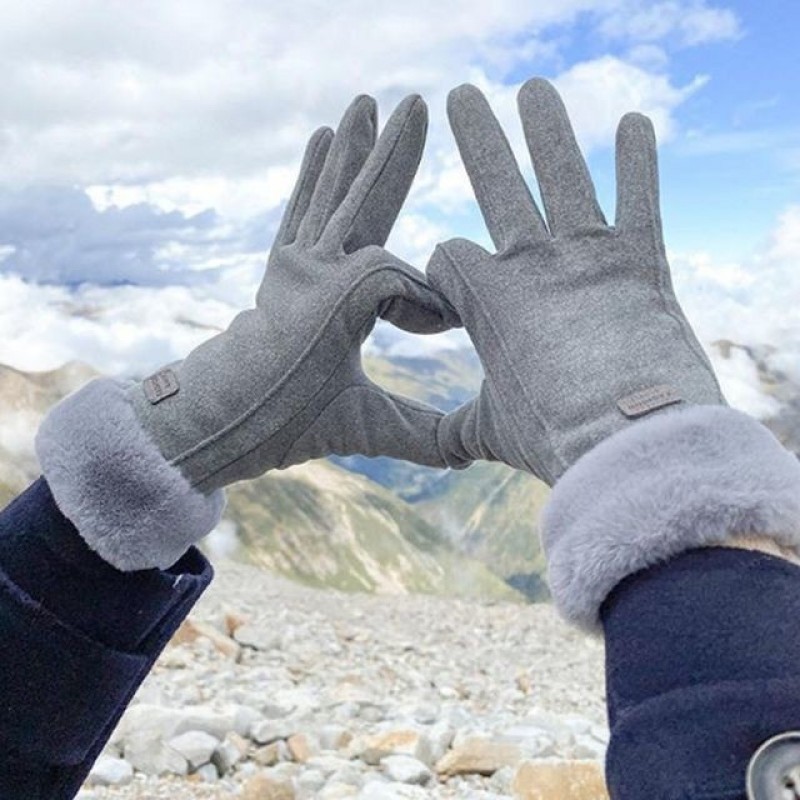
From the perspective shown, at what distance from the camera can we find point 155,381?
1302 millimetres

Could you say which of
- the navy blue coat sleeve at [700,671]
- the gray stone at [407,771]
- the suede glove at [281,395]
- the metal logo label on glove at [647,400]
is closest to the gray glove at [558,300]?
the metal logo label on glove at [647,400]

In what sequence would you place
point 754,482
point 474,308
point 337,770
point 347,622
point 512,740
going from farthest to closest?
point 347,622, point 512,740, point 337,770, point 474,308, point 754,482

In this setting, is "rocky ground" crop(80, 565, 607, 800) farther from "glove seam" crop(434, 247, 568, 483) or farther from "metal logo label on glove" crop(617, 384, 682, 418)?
"metal logo label on glove" crop(617, 384, 682, 418)

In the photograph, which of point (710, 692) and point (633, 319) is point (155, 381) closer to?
point (633, 319)

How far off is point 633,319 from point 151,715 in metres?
2.45

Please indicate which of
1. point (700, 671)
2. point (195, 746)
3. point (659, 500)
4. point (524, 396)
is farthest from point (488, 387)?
point (195, 746)

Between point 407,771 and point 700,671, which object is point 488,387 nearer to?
point 700,671

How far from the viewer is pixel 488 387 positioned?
131 cm

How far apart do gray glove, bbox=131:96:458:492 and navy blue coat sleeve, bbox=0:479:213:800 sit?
17cm

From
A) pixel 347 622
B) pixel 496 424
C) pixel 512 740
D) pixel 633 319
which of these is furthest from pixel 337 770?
pixel 347 622

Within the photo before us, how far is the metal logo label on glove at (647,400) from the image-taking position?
3.47 ft

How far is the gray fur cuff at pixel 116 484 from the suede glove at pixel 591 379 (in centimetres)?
43

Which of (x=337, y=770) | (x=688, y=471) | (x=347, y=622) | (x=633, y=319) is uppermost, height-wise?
(x=633, y=319)

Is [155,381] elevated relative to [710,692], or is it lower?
elevated
